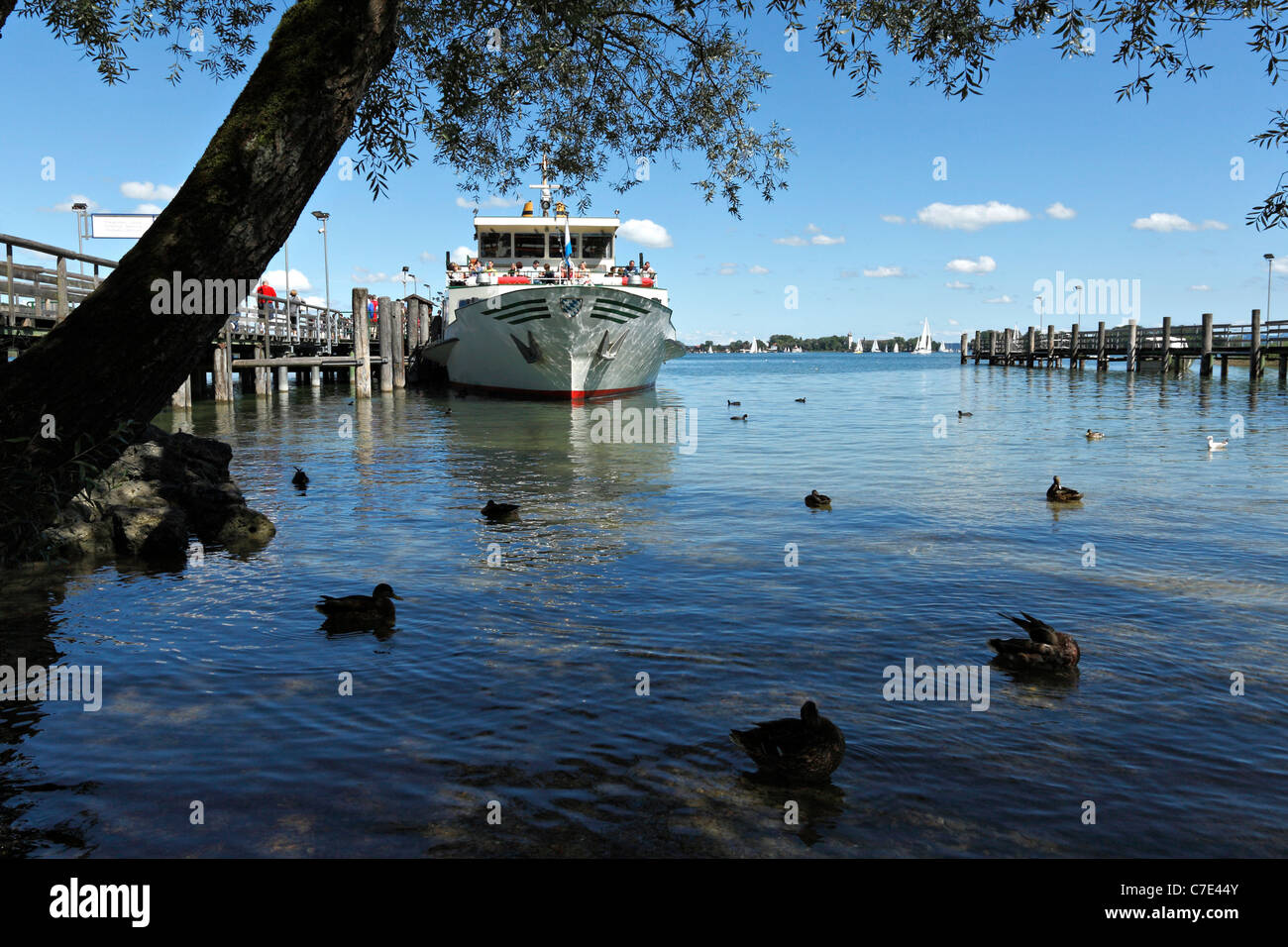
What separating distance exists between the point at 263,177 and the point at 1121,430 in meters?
21.6

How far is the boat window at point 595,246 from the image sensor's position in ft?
111

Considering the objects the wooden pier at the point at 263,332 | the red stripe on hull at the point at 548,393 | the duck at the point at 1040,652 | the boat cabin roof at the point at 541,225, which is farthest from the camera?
the boat cabin roof at the point at 541,225

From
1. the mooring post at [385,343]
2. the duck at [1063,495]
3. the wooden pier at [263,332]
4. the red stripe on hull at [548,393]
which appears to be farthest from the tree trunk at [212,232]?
the mooring post at [385,343]

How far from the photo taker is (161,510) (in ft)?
29.8

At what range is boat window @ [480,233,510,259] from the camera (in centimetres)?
3422

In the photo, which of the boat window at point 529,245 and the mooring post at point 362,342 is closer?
the mooring post at point 362,342

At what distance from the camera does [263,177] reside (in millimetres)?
4680

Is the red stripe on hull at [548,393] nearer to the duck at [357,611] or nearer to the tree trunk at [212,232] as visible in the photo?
the duck at [357,611]

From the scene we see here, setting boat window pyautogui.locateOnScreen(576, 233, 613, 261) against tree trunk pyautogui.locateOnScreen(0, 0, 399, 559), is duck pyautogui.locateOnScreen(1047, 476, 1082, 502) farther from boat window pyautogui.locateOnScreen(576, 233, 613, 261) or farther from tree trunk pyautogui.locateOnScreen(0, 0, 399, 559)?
boat window pyautogui.locateOnScreen(576, 233, 613, 261)

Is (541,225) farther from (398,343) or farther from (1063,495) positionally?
(1063,495)

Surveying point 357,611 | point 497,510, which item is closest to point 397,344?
point 497,510

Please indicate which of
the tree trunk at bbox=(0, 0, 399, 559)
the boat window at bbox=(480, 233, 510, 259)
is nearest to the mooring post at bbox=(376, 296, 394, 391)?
the boat window at bbox=(480, 233, 510, 259)

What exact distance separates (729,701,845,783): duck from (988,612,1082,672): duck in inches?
71.5

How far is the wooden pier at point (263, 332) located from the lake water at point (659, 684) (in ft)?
7.85
